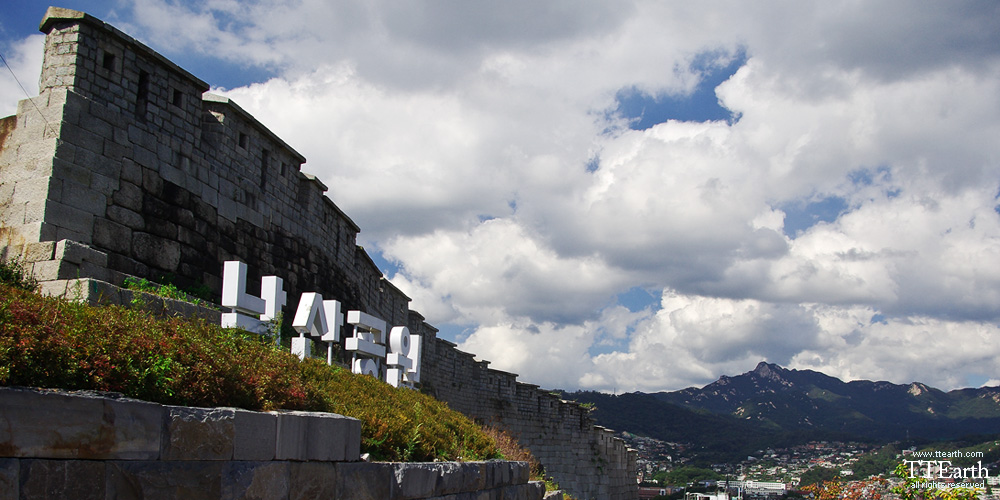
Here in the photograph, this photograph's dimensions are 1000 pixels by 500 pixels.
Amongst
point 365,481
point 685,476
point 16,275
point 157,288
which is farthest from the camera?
point 685,476

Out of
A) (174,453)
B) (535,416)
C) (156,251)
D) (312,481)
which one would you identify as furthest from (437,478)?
(535,416)

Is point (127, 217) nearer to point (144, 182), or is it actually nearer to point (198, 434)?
point (144, 182)

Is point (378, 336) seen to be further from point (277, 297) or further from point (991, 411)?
point (991, 411)

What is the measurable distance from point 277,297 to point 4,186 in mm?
3713

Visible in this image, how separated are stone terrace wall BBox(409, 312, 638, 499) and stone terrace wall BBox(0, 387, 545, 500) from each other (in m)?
14.3

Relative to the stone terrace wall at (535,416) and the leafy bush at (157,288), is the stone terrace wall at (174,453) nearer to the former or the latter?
the leafy bush at (157,288)

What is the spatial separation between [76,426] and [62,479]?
0.30 metres

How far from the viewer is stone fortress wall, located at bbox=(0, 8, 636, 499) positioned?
32.8 feet

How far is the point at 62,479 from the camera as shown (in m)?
4.49

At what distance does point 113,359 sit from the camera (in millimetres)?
5250

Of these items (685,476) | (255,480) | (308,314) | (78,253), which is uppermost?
(78,253)

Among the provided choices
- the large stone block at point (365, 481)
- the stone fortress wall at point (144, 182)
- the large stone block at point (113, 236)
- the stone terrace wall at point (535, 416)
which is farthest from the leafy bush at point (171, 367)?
the stone terrace wall at point (535, 416)

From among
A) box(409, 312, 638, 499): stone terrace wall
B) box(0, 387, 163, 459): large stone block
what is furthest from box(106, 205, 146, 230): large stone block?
box(409, 312, 638, 499): stone terrace wall

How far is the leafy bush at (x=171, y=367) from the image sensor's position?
4848mm
